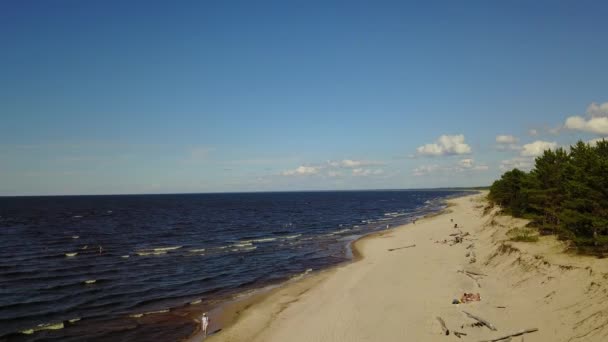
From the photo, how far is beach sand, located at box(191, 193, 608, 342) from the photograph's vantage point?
62.7 feet

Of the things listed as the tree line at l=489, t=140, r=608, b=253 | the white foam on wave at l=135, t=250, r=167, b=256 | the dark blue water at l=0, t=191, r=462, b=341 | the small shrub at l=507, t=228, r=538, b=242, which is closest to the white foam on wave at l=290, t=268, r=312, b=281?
the dark blue water at l=0, t=191, r=462, b=341

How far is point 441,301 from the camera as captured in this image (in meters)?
24.7

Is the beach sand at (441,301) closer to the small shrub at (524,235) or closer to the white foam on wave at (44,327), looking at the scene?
the small shrub at (524,235)

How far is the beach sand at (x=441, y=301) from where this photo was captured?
19125mm

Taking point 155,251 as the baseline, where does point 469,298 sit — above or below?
above

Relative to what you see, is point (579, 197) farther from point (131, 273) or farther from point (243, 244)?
point (243, 244)

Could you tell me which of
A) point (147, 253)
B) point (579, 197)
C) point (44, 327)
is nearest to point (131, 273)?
point (147, 253)

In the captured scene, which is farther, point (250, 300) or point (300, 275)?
point (300, 275)

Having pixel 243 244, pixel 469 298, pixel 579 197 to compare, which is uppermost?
pixel 579 197

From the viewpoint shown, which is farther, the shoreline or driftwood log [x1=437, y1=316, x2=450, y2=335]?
the shoreline

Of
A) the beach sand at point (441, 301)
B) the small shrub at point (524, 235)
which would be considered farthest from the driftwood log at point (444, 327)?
the small shrub at point (524, 235)

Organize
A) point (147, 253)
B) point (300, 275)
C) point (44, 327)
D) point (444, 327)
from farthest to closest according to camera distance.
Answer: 1. point (147, 253)
2. point (300, 275)
3. point (44, 327)
4. point (444, 327)

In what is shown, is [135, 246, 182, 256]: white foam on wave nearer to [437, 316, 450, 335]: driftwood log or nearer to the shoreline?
the shoreline

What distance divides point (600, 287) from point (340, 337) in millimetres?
13131
